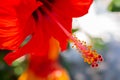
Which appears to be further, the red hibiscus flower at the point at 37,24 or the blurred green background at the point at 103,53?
the blurred green background at the point at 103,53

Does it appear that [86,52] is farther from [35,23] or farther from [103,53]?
[103,53]

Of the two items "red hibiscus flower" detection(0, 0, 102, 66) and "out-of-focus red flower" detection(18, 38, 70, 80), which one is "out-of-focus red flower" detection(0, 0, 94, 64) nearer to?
"red hibiscus flower" detection(0, 0, 102, 66)

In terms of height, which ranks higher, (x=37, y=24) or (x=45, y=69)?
(x=37, y=24)

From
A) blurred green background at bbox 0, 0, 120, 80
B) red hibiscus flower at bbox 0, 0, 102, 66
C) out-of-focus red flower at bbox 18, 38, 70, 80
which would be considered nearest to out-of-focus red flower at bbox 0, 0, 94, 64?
red hibiscus flower at bbox 0, 0, 102, 66

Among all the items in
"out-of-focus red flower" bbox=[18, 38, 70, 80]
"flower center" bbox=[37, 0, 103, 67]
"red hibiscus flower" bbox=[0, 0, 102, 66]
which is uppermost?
"red hibiscus flower" bbox=[0, 0, 102, 66]

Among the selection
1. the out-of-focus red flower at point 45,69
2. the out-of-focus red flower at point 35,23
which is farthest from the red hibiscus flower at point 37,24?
the out-of-focus red flower at point 45,69

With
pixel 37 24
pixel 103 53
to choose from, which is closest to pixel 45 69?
pixel 37 24

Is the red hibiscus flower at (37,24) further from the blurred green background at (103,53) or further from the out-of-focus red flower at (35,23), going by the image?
the blurred green background at (103,53)

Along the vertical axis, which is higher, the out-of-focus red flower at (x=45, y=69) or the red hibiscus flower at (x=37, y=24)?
the red hibiscus flower at (x=37, y=24)
